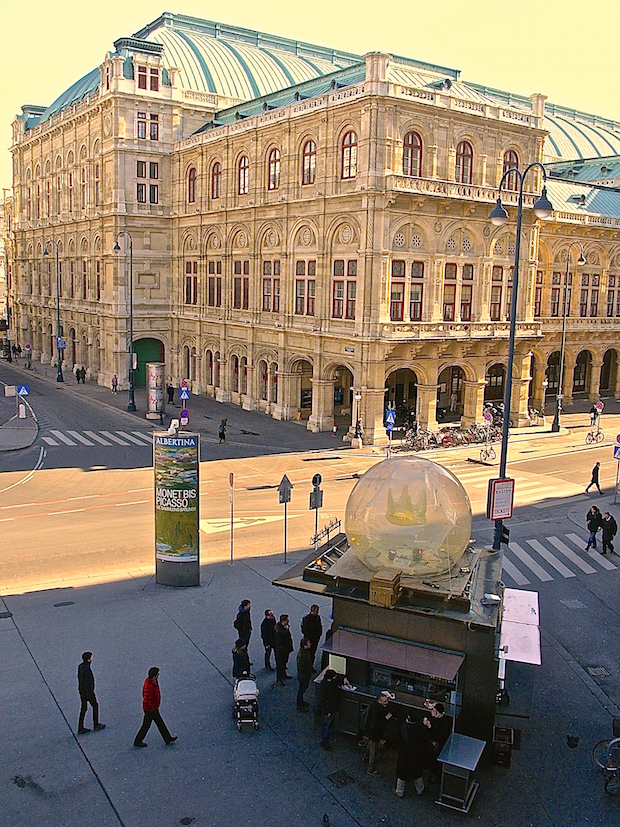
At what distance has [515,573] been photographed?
2286 cm

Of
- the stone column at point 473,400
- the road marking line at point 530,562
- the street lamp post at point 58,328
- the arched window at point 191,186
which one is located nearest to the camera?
the road marking line at point 530,562

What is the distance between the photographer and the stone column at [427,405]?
43.8 m

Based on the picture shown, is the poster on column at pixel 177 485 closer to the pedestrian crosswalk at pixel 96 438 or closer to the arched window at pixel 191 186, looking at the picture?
the pedestrian crosswalk at pixel 96 438

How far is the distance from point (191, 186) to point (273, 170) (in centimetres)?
1181

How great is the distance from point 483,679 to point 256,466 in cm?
Answer: 2474

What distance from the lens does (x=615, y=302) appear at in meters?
59.9

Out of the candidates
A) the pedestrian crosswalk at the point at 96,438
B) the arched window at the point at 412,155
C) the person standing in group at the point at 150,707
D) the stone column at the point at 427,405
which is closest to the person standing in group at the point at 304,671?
the person standing in group at the point at 150,707

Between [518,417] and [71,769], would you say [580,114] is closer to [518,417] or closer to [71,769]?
[518,417]

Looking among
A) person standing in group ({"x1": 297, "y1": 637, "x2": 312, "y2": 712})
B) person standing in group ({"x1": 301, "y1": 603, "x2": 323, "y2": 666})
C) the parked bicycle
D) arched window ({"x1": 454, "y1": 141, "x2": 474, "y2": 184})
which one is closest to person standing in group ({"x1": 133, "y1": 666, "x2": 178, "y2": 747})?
person standing in group ({"x1": 297, "y1": 637, "x2": 312, "y2": 712})

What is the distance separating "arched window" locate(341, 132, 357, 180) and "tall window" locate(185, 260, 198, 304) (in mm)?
18939

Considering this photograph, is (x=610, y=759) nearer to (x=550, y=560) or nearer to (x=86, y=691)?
(x=86, y=691)

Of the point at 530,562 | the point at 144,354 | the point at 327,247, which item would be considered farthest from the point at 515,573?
the point at 144,354

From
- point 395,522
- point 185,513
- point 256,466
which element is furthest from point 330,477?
point 395,522

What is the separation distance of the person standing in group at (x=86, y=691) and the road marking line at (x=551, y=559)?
14.3 m
